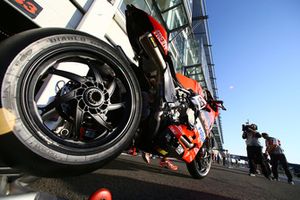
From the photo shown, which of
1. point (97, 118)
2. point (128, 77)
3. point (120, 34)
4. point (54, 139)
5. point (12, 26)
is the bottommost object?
point (54, 139)

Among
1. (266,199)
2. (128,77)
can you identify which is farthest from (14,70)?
(266,199)

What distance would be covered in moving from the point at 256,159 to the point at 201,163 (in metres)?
3.53

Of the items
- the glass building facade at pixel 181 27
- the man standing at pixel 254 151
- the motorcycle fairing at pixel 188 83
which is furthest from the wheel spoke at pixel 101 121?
the man standing at pixel 254 151

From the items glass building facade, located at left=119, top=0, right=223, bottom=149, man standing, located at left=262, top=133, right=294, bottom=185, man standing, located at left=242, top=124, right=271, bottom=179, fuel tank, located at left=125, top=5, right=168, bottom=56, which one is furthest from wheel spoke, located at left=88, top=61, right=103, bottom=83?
man standing, located at left=262, top=133, right=294, bottom=185

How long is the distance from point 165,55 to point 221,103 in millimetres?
1622

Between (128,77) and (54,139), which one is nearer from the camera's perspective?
(54,139)

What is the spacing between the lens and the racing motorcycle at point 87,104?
2.63 ft

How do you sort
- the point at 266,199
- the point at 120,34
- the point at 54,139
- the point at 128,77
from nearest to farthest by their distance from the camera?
the point at 54,139 → the point at 128,77 → the point at 266,199 → the point at 120,34

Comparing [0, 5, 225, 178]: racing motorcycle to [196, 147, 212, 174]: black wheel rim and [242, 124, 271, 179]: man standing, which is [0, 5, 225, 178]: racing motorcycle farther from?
[242, 124, 271, 179]: man standing

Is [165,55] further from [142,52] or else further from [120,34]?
[120,34]

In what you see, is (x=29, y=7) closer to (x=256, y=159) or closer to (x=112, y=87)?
(x=112, y=87)

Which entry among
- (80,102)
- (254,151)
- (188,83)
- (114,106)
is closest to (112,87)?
(114,106)

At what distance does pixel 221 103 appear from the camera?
2965 mm

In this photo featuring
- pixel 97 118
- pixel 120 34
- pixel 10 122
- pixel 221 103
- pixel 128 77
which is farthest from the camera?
pixel 120 34
